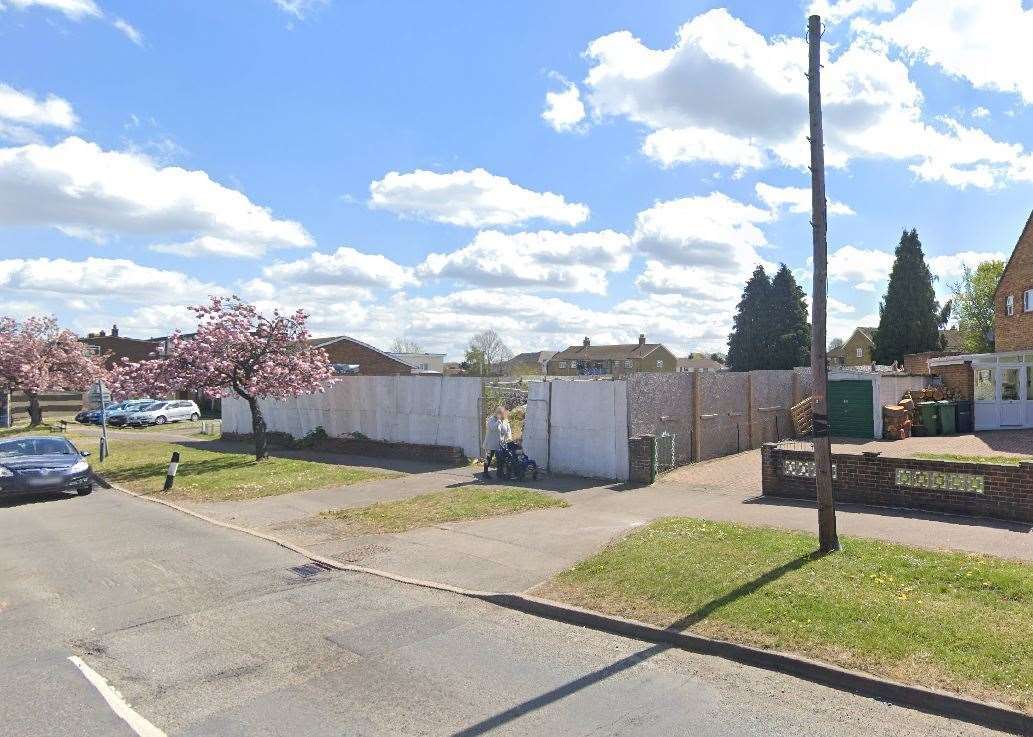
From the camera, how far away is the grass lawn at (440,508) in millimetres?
11148

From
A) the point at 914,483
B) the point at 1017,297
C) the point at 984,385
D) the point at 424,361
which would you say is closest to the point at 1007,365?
the point at 984,385

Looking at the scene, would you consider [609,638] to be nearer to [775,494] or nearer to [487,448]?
[775,494]

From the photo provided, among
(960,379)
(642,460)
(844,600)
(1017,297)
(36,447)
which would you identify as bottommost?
(844,600)

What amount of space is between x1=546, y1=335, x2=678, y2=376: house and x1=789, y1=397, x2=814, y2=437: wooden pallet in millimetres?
71465

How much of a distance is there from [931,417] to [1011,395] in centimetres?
428

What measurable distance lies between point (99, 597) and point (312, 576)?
216 centimetres

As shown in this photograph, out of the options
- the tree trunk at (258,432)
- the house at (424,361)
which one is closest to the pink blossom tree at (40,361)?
the tree trunk at (258,432)

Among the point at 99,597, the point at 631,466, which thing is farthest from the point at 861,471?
the point at 99,597

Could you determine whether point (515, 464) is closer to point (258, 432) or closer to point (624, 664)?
point (258, 432)

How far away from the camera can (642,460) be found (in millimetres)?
13781

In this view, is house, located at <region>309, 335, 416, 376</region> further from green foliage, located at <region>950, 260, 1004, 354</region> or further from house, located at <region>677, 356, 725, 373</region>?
house, located at <region>677, 356, 725, 373</region>

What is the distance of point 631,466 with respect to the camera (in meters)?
14.0

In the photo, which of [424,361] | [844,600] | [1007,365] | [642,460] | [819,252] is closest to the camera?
[844,600]

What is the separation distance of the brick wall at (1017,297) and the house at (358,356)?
3237 cm
